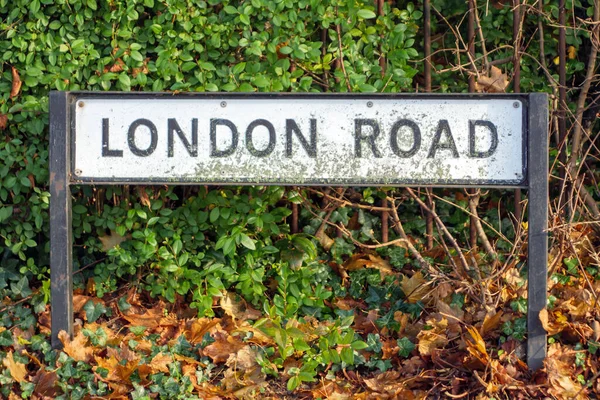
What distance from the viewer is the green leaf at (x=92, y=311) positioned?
3.56 m

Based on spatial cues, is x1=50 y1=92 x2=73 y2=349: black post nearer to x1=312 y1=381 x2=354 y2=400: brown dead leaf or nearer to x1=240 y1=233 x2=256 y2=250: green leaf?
x1=240 y1=233 x2=256 y2=250: green leaf

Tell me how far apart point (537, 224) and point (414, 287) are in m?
0.80

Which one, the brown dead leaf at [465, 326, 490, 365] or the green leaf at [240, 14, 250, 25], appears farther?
the green leaf at [240, 14, 250, 25]

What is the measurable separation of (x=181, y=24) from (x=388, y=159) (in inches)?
45.2

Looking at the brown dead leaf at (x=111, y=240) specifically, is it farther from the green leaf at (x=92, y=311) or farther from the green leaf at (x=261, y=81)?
the green leaf at (x=261, y=81)

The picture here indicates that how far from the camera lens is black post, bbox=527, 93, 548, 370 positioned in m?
3.09

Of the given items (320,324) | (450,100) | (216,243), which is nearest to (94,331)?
(216,243)

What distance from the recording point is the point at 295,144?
3217 millimetres

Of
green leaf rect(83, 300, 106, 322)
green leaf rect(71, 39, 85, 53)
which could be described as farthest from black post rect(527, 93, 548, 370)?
green leaf rect(71, 39, 85, 53)

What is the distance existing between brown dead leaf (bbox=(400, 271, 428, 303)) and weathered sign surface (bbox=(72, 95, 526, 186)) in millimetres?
710

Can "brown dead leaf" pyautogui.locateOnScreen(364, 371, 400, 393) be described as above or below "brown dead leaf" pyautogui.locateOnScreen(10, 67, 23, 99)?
below

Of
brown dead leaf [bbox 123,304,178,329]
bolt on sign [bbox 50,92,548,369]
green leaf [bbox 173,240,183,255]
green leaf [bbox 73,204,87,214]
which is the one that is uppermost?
bolt on sign [bbox 50,92,548,369]

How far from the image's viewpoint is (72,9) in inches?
144

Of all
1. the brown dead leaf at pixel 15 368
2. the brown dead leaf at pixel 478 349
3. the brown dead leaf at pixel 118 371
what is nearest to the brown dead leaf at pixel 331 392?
the brown dead leaf at pixel 478 349
